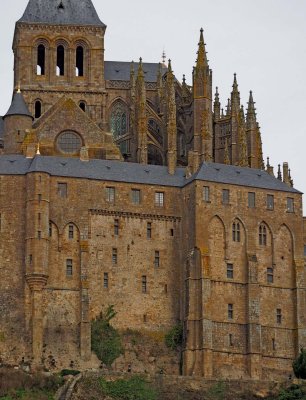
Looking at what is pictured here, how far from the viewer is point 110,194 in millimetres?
132375

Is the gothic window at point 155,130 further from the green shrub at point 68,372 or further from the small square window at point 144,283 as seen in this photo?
the green shrub at point 68,372

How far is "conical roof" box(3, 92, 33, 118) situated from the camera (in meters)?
140

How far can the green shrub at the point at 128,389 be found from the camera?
12212 centimetres

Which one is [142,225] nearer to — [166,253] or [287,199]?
[166,253]

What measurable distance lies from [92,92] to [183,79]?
9.01 m

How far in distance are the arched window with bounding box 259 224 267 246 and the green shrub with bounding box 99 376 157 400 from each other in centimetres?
1625

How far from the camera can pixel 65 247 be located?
13012 cm

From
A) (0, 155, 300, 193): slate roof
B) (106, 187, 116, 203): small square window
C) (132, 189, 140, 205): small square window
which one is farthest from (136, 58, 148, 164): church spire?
(106, 187, 116, 203): small square window

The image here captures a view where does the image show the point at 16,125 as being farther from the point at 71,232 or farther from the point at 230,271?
the point at 230,271

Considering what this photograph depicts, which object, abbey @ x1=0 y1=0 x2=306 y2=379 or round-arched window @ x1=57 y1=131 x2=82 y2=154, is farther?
round-arched window @ x1=57 y1=131 x2=82 y2=154

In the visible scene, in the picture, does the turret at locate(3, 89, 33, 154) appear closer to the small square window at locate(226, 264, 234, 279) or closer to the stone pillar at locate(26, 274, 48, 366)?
the stone pillar at locate(26, 274, 48, 366)

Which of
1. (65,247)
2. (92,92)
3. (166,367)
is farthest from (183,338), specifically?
(92,92)

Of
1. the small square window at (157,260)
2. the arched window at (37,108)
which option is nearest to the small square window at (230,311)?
the small square window at (157,260)

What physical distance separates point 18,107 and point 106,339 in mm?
21963
